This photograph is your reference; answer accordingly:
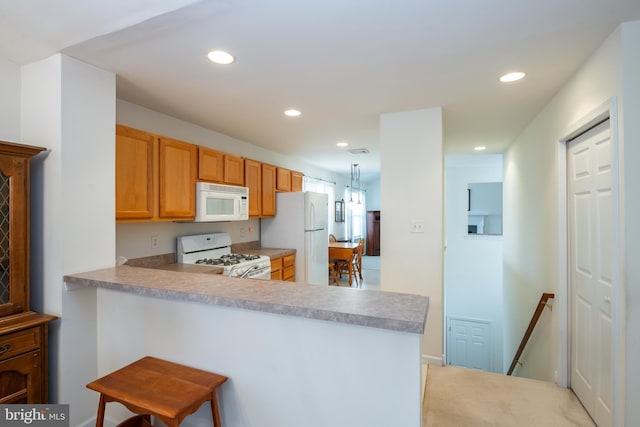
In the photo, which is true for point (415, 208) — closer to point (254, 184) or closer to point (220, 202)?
point (220, 202)

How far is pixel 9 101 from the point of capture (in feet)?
6.23

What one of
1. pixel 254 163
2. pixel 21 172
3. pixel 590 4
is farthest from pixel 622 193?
pixel 254 163

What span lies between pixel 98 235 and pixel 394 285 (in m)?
2.40

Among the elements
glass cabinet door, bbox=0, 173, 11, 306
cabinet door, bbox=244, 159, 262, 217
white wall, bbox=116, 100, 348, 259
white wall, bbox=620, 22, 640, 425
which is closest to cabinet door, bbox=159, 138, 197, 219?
white wall, bbox=116, 100, 348, 259

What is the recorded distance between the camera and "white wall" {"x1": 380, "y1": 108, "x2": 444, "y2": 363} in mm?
2771

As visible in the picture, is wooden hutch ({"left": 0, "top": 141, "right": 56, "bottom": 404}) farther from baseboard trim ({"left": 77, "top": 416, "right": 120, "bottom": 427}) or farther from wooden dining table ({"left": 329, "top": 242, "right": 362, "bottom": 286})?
wooden dining table ({"left": 329, "top": 242, "right": 362, "bottom": 286})

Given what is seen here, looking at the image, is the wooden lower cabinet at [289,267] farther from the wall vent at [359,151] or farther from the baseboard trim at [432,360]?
the baseboard trim at [432,360]

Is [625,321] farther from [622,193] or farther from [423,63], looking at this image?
[423,63]

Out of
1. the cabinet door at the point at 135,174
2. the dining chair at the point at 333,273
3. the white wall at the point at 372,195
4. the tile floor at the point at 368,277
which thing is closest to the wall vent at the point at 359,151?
the dining chair at the point at 333,273

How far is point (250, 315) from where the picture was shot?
151 cm

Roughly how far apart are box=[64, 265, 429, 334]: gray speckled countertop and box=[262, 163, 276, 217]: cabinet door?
2.43 metres

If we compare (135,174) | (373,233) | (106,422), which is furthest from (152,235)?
(373,233)

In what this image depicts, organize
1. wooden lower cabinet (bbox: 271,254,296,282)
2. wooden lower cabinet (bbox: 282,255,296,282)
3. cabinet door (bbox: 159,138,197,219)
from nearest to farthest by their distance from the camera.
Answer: cabinet door (bbox: 159,138,197,219), wooden lower cabinet (bbox: 271,254,296,282), wooden lower cabinet (bbox: 282,255,296,282)

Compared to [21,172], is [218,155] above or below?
above
